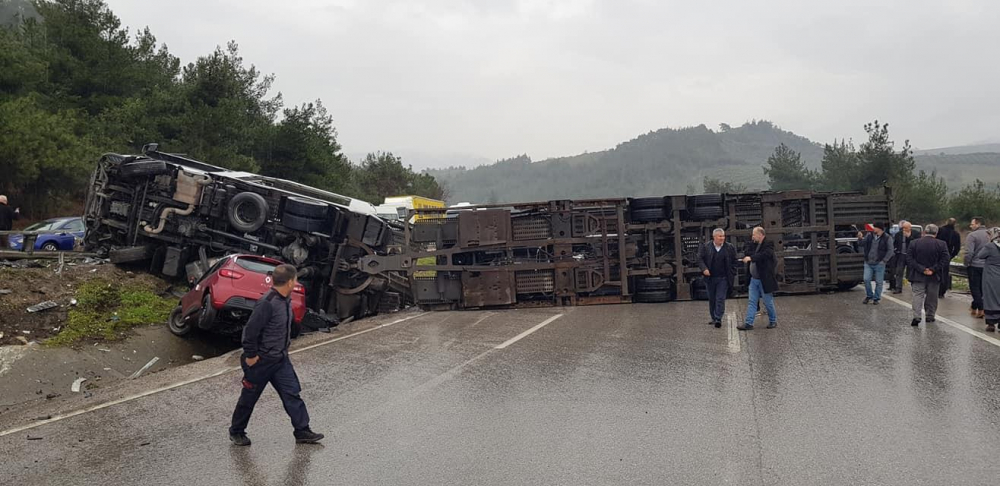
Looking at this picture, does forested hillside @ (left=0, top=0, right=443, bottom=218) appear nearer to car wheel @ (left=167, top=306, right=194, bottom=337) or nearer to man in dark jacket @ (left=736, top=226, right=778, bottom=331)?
car wheel @ (left=167, top=306, right=194, bottom=337)

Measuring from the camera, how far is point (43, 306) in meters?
12.2

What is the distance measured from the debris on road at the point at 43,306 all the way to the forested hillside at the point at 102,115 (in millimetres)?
15768

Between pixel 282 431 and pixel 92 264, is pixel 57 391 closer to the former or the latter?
pixel 282 431

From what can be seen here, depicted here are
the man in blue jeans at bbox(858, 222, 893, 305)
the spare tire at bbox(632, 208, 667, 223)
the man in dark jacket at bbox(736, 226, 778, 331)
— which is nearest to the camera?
the man in dark jacket at bbox(736, 226, 778, 331)

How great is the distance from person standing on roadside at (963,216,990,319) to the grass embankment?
46.0ft

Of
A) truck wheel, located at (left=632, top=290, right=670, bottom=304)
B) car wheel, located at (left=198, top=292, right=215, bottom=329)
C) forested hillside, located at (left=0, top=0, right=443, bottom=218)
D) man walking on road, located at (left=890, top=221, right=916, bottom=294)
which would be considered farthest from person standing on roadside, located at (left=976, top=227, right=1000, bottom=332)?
forested hillside, located at (left=0, top=0, right=443, bottom=218)

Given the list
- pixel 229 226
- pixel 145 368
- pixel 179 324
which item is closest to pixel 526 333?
pixel 145 368

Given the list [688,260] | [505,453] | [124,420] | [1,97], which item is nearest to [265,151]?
[1,97]

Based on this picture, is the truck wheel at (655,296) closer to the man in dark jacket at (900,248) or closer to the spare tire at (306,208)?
the man in dark jacket at (900,248)

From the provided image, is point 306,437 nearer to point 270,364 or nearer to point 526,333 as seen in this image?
point 270,364

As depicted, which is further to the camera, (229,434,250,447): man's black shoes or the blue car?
the blue car

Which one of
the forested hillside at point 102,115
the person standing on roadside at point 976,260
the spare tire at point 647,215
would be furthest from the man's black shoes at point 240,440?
the forested hillside at point 102,115

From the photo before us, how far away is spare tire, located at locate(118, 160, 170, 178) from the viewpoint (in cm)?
1569

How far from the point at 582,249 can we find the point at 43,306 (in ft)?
34.0
